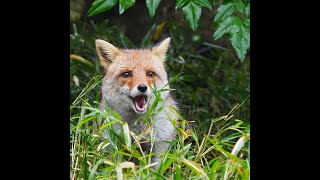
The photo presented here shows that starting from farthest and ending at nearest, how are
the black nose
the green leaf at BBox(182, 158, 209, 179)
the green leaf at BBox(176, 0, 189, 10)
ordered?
the black nose → the green leaf at BBox(176, 0, 189, 10) → the green leaf at BBox(182, 158, 209, 179)

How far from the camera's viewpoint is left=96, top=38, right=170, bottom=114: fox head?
547cm

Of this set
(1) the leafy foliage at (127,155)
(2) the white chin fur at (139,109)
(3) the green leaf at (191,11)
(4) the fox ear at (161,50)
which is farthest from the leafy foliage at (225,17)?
(4) the fox ear at (161,50)

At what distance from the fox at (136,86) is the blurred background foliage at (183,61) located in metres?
1.41

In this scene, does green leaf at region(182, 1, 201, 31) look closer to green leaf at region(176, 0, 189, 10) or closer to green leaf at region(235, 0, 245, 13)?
green leaf at region(176, 0, 189, 10)

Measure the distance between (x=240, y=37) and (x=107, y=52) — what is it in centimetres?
194

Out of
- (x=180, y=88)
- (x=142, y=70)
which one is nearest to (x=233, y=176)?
(x=142, y=70)

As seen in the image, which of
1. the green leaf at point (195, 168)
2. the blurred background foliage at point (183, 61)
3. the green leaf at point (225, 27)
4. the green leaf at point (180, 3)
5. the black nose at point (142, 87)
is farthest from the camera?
the blurred background foliage at point (183, 61)

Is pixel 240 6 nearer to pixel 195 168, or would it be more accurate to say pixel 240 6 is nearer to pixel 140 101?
pixel 195 168

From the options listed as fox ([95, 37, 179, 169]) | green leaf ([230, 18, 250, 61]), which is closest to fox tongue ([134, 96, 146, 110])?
fox ([95, 37, 179, 169])

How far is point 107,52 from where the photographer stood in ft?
19.7

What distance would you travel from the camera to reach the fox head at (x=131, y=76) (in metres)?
5.47

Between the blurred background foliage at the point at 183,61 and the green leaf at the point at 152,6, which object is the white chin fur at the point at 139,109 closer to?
the green leaf at the point at 152,6

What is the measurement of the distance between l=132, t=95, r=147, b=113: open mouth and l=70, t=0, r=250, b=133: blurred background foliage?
5.44ft
